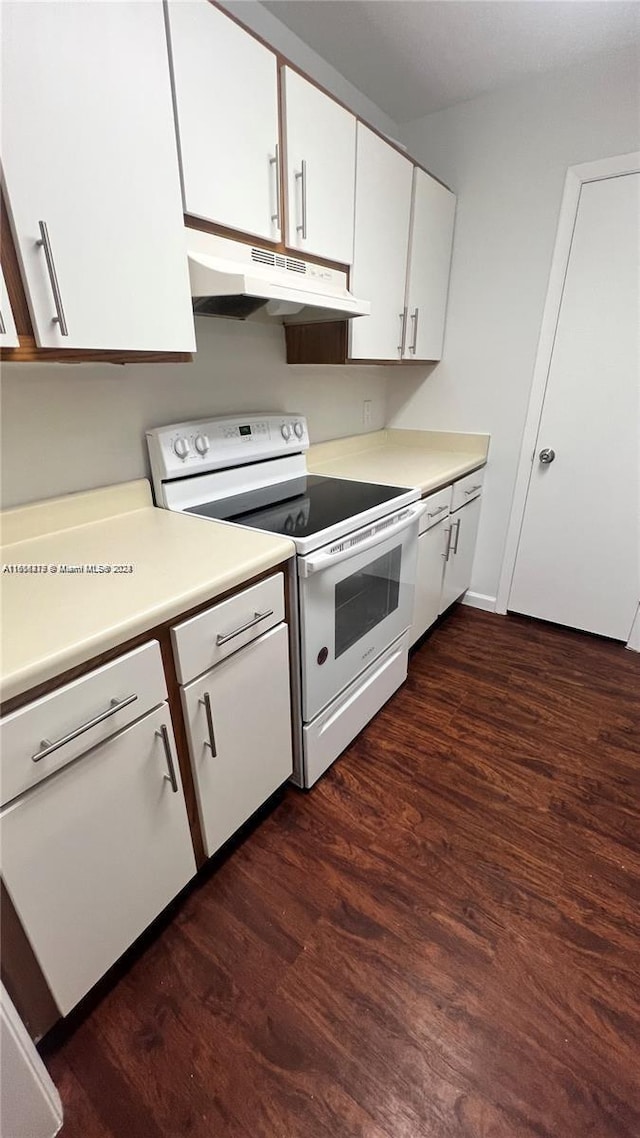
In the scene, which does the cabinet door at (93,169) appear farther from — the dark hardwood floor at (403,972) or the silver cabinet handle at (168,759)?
the dark hardwood floor at (403,972)

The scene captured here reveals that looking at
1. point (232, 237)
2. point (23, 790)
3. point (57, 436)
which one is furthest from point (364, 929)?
point (232, 237)

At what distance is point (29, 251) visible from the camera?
86 cm

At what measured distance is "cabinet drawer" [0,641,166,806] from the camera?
2.45 feet

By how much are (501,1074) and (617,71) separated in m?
3.18

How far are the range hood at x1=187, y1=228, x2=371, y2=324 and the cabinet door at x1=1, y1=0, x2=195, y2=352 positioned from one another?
0.08m

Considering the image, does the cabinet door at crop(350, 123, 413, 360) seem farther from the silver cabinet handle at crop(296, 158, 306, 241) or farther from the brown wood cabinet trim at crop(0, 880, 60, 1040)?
the brown wood cabinet trim at crop(0, 880, 60, 1040)

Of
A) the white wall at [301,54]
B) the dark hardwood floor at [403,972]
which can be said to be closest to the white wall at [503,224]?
the white wall at [301,54]

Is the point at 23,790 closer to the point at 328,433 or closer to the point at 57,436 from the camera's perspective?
the point at 57,436

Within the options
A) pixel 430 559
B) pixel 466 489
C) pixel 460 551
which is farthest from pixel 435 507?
pixel 460 551

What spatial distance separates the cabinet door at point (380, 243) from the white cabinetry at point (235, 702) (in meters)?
1.18

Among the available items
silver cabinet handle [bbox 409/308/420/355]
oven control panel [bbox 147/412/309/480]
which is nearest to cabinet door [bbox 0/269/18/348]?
oven control panel [bbox 147/412/309/480]

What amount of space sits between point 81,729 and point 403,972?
983 millimetres

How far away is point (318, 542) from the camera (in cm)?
128

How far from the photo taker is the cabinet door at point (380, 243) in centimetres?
167
